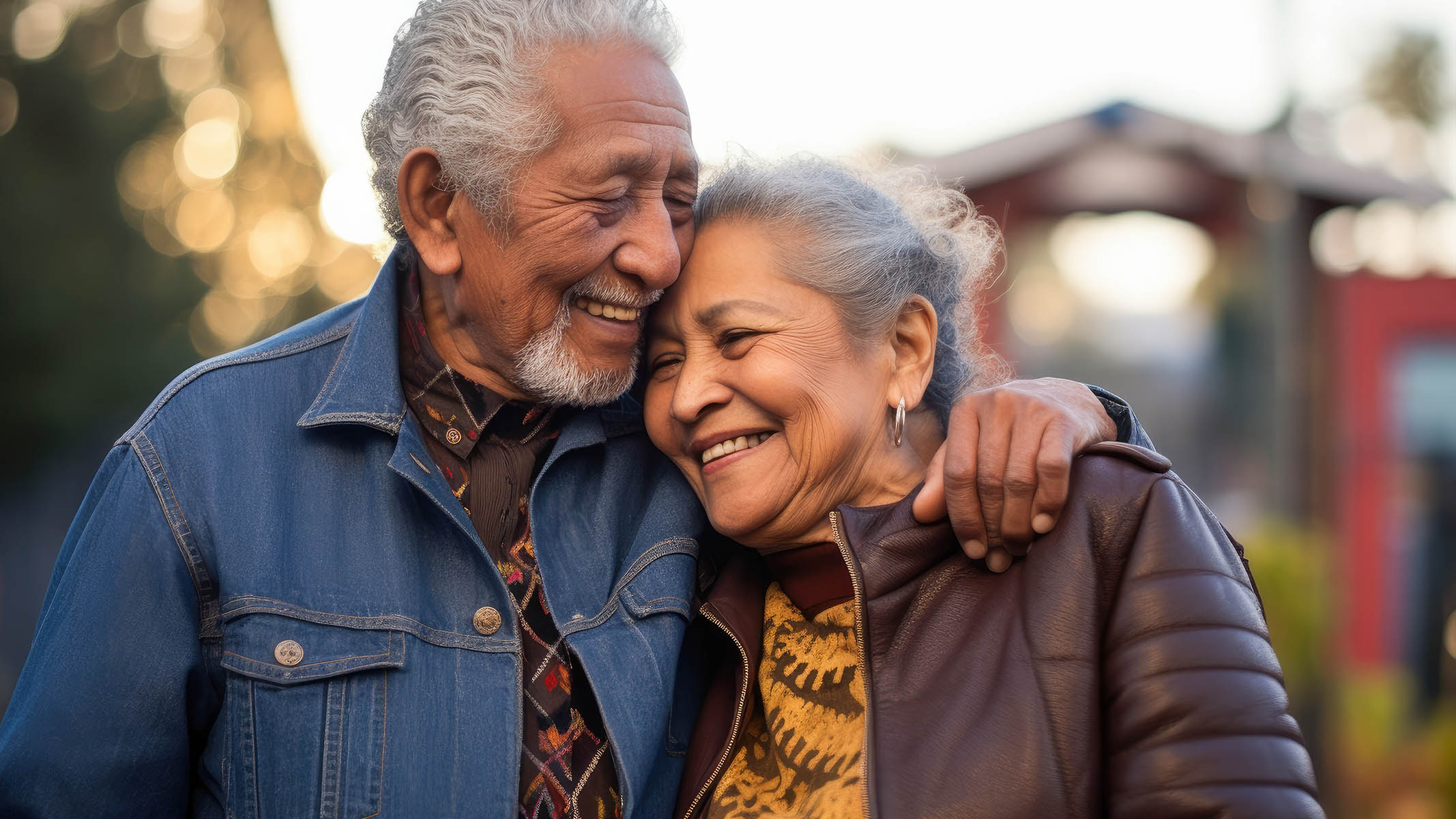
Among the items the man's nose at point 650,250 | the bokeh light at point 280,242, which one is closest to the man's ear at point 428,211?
the man's nose at point 650,250

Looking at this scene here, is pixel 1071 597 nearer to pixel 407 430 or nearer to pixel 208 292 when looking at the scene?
pixel 407 430

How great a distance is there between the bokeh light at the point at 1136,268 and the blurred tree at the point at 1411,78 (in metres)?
13.0

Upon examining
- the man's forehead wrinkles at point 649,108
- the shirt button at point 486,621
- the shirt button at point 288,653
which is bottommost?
the shirt button at point 288,653

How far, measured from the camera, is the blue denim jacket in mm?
1945

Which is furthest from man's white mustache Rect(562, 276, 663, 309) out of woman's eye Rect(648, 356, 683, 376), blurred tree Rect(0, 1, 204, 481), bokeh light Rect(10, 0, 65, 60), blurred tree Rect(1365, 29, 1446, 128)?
blurred tree Rect(1365, 29, 1446, 128)

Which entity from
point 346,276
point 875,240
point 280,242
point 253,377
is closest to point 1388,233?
point 346,276

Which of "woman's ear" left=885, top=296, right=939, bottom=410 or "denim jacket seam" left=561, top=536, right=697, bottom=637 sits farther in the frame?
"woman's ear" left=885, top=296, right=939, bottom=410

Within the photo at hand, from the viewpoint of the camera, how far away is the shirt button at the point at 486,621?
2131 mm

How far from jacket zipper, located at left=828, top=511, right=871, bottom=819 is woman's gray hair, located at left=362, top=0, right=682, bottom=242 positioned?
0.94m

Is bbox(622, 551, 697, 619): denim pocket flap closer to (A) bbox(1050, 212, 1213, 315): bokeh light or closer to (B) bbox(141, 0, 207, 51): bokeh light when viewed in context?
(B) bbox(141, 0, 207, 51): bokeh light

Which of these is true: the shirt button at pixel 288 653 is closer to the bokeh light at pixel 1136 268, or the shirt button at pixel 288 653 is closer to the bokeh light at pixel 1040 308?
the bokeh light at pixel 1040 308

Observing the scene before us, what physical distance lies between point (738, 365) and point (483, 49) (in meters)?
0.82

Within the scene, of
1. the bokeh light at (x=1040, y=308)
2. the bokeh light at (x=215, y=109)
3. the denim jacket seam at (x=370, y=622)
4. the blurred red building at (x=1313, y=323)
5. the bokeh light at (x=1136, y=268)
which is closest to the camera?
the denim jacket seam at (x=370, y=622)

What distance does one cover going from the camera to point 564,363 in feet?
7.63
